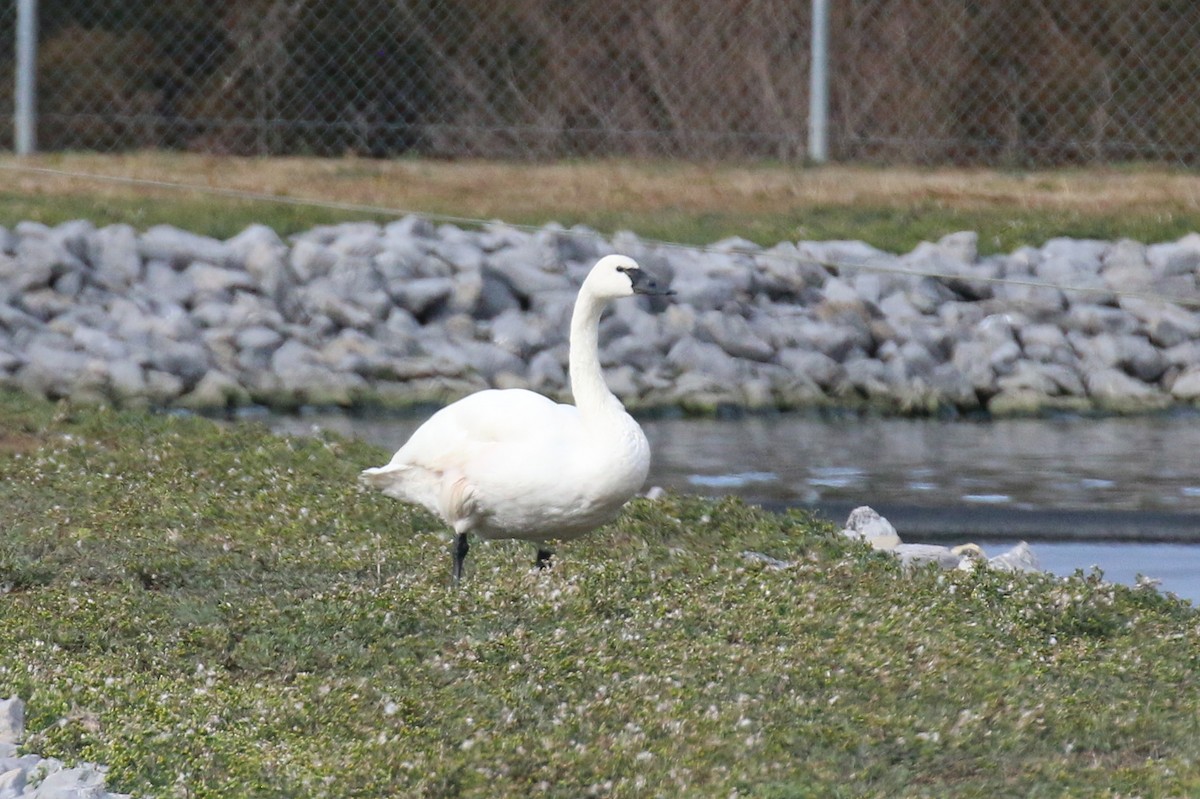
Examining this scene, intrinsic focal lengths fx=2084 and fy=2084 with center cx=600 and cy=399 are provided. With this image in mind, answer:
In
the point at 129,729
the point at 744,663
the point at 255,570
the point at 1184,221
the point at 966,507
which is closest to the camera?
the point at 129,729

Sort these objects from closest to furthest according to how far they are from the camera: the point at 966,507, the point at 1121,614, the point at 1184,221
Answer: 1. the point at 1121,614
2. the point at 966,507
3. the point at 1184,221

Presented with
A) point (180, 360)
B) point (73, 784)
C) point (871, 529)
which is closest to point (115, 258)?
point (180, 360)

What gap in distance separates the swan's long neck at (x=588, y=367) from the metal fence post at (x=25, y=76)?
9530 millimetres

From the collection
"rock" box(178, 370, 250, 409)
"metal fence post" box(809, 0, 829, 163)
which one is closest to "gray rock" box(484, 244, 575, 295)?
"rock" box(178, 370, 250, 409)

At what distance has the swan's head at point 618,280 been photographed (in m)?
7.27

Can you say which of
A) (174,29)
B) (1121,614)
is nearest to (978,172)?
(174,29)

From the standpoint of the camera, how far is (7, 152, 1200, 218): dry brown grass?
606 inches

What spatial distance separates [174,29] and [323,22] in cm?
138

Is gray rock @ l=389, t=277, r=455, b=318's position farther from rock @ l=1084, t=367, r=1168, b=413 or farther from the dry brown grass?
rock @ l=1084, t=367, r=1168, b=413

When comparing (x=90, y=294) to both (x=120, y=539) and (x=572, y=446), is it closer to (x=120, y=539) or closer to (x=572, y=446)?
(x=120, y=539)

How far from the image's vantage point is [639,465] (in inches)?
266

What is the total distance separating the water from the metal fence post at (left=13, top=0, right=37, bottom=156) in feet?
16.0

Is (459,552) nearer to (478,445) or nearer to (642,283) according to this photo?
(478,445)

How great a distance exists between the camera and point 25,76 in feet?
51.6
